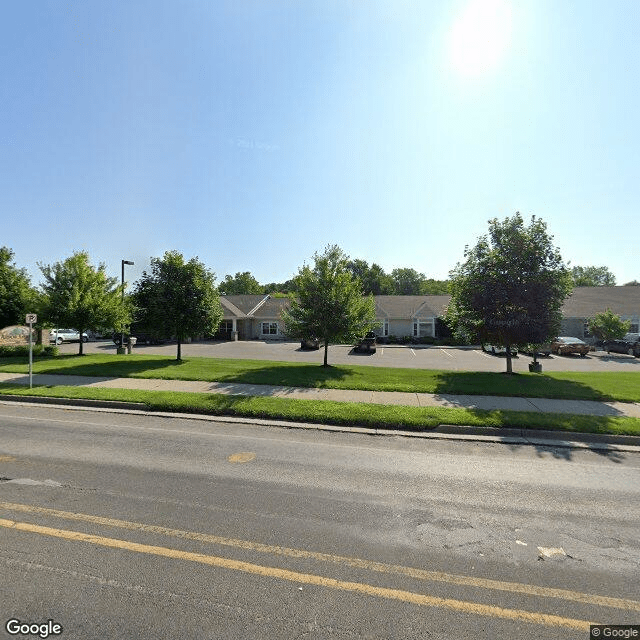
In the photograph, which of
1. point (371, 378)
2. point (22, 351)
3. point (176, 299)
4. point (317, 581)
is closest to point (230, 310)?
point (22, 351)

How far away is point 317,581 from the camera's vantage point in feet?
11.3

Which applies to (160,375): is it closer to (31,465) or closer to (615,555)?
(31,465)

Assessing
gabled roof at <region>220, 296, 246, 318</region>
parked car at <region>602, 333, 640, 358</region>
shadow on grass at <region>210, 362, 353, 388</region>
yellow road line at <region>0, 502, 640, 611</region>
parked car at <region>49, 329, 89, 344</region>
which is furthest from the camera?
gabled roof at <region>220, 296, 246, 318</region>

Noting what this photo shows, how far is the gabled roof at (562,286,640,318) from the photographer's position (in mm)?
40219

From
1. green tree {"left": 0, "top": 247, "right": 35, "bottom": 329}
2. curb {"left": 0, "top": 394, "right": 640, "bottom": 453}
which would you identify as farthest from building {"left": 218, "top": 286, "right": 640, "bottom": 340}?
curb {"left": 0, "top": 394, "right": 640, "bottom": 453}

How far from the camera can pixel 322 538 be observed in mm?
4160

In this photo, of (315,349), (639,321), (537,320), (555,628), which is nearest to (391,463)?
(555,628)

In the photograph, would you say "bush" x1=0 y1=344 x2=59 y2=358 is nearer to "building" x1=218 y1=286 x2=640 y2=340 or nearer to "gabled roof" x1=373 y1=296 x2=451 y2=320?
"building" x1=218 y1=286 x2=640 y2=340

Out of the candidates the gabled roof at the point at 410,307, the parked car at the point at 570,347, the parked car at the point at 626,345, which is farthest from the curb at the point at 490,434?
the gabled roof at the point at 410,307

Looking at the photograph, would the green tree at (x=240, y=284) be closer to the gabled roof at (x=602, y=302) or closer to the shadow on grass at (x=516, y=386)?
the gabled roof at (x=602, y=302)

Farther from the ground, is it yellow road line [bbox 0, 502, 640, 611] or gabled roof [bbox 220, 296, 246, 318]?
gabled roof [bbox 220, 296, 246, 318]

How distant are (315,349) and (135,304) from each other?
15.9 m

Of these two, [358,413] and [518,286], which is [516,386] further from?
[358,413]

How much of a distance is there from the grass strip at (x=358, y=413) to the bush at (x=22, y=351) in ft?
40.7
